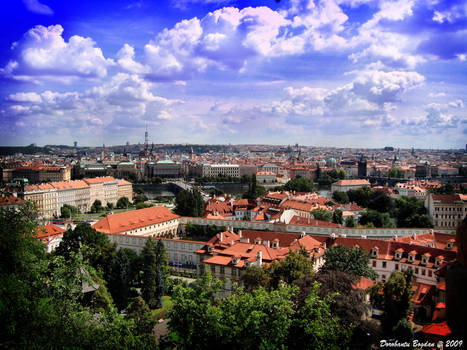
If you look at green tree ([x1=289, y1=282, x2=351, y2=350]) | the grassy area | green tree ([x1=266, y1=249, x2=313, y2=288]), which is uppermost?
green tree ([x1=289, y1=282, x2=351, y2=350])

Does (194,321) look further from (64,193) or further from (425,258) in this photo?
(64,193)

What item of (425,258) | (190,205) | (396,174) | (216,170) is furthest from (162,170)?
(425,258)

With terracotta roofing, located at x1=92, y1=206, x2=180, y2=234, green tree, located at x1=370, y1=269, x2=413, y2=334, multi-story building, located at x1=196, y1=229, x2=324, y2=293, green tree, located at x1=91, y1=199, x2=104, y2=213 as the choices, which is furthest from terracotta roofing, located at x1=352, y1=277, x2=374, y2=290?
A: green tree, located at x1=91, y1=199, x2=104, y2=213

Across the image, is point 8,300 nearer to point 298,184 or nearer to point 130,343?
point 130,343

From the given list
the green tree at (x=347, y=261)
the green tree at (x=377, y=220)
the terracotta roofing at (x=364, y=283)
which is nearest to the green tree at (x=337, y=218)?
the green tree at (x=377, y=220)

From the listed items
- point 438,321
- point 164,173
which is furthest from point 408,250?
point 164,173

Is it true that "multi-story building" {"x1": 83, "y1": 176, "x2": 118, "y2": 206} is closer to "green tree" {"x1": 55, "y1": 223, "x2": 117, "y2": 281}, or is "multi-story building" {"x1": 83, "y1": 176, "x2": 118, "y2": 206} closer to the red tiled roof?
"green tree" {"x1": 55, "y1": 223, "x2": 117, "y2": 281}
